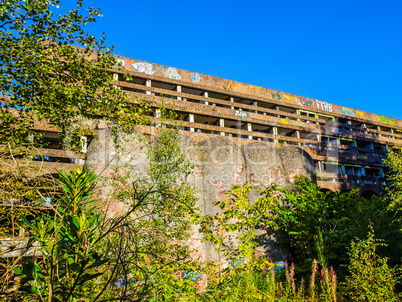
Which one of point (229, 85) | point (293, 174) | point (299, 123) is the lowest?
point (293, 174)

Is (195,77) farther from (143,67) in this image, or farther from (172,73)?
(143,67)

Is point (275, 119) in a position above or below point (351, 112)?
below

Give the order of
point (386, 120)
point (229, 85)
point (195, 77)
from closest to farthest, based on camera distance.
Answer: point (195, 77) → point (229, 85) → point (386, 120)

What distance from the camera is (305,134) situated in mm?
42750

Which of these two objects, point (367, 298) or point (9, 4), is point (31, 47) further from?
point (367, 298)

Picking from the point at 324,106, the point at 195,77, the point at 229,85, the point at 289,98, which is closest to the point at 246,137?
the point at 229,85

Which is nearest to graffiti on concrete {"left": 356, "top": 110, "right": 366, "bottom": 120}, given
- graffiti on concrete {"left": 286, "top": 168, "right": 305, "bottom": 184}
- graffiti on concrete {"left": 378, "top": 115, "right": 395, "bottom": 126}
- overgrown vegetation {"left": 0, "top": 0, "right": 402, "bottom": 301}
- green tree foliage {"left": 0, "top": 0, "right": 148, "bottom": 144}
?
graffiti on concrete {"left": 378, "top": 115, "right": 395, "bottom": 126}

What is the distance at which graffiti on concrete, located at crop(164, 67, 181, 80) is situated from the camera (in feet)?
113

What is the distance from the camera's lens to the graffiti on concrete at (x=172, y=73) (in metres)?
34.6

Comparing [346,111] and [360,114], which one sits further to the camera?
[360,114]

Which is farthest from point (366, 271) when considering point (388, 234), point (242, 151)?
point (242, 151)

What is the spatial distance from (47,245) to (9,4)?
226 inches

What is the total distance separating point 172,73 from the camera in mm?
34938

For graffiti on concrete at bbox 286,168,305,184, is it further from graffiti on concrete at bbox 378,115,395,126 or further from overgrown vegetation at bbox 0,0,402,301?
graffiti on concrete at bbox 378,115,395,126
